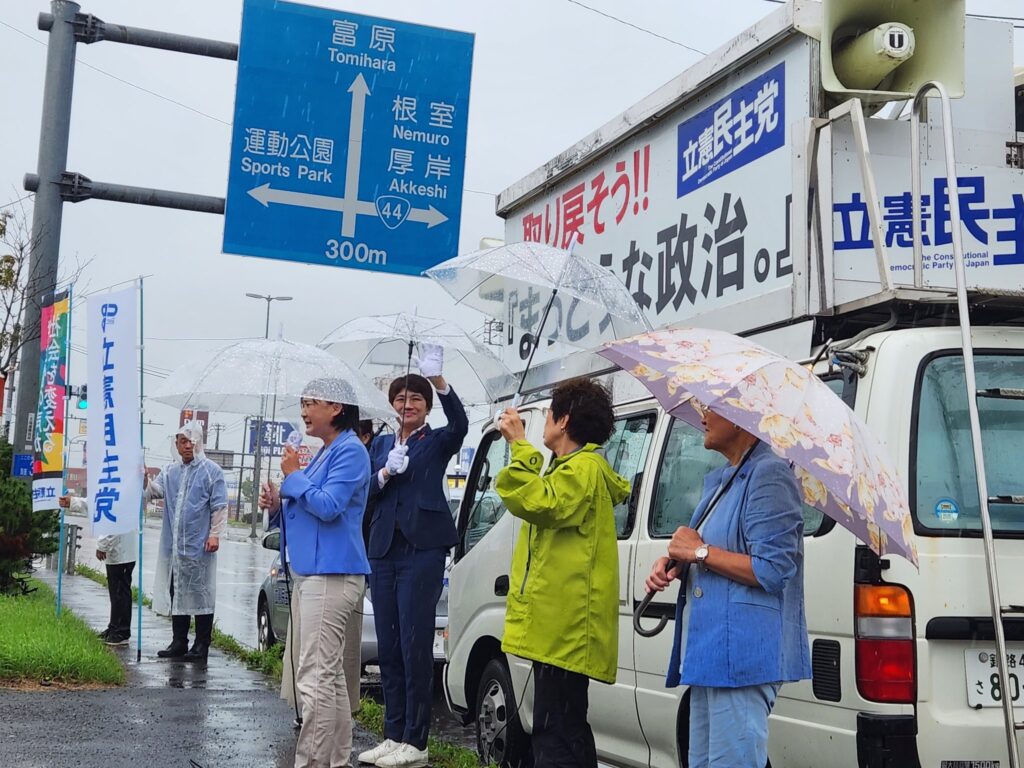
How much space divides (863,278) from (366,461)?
7.70ft

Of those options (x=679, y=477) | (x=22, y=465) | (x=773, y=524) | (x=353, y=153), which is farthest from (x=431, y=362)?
(x=22, y=465)

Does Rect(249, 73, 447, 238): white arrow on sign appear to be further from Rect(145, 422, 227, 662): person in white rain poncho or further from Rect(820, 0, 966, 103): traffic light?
Rect(820, 0, 966, 103): traffic light

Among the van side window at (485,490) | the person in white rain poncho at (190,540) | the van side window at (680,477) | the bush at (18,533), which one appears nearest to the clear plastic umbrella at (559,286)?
the van side window at (680,477)

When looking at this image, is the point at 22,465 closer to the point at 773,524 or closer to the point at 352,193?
the point at 352,193

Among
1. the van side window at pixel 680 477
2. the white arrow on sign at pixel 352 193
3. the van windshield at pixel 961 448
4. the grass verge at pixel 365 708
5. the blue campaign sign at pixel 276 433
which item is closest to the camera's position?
the van windshield at pixel 961 448

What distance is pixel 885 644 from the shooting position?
11.7 feet

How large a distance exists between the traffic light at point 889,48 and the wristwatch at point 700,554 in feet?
5.70

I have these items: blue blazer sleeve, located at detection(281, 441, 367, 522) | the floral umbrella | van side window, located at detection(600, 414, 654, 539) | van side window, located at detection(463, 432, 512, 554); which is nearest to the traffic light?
the floral umbrella

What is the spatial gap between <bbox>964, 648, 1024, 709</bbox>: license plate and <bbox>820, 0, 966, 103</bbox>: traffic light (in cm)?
190

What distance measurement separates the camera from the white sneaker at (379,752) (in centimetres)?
574

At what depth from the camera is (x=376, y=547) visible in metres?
5.90

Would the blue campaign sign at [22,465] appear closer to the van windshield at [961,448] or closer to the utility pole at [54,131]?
the utility pole at [54,131]

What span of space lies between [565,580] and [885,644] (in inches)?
46.7

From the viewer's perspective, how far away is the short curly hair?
14.6ft
